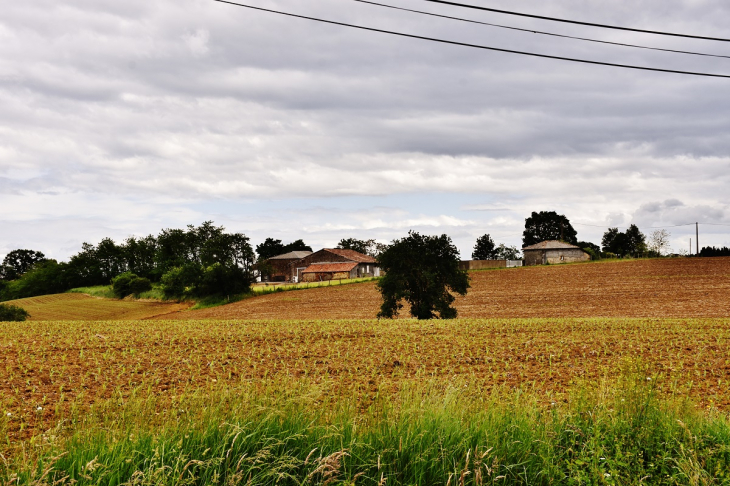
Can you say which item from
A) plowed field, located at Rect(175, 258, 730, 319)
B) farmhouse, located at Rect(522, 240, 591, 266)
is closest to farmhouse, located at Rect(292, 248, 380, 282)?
plowed field, located at Rect(175, 258, 730, 319)

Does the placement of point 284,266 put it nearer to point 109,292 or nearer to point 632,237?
point 109,292

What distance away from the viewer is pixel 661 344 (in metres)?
16.9

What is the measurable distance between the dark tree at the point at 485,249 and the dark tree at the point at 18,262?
399ft

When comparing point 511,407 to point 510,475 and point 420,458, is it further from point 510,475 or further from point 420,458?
point 420,458

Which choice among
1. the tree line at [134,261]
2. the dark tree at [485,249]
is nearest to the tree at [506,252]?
the dark tree at [485,249]

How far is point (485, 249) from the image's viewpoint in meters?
139

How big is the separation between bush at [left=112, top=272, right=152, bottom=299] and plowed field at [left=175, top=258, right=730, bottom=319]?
26.1m

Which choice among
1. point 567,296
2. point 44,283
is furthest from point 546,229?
point 44,283

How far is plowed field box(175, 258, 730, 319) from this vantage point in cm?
4528

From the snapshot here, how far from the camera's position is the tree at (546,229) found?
139 meters

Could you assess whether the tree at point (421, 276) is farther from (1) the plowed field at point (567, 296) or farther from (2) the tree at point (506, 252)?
(2) the tree at point (506, 252)

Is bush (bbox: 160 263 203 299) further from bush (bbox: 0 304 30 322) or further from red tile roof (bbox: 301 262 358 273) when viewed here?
bush (bbox: 0 304 30 322)

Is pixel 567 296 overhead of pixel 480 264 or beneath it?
beneath

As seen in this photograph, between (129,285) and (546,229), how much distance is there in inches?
4094
